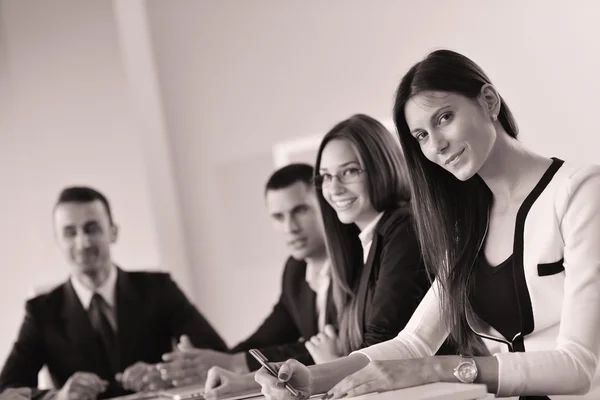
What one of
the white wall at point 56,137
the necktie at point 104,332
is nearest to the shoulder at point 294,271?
the necktie at point 104,332

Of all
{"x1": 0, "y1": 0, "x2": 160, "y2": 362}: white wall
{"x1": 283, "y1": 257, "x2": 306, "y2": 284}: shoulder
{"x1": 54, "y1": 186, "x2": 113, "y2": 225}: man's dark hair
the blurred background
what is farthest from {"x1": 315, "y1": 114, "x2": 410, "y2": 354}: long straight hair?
{"x1": 0, "y1": 0, "x2": 160, "y2": 362}: white wall

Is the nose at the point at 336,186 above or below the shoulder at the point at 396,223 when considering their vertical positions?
above

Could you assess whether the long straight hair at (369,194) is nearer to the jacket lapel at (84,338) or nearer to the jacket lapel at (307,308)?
the jacket lapel at (307,308)

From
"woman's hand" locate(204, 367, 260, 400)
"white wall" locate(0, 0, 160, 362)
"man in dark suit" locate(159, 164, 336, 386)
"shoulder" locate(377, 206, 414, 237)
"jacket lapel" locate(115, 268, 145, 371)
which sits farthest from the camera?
"white wall" locate(0, 0, 160, 362)

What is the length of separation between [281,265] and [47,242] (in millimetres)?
1503

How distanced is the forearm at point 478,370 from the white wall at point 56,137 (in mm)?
3686

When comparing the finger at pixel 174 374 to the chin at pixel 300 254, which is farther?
the chin at pixel 300 254

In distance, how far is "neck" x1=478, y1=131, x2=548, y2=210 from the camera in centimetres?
222

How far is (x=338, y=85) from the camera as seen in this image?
211 inches

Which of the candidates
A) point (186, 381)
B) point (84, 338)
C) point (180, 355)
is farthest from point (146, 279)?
point (186, 381)

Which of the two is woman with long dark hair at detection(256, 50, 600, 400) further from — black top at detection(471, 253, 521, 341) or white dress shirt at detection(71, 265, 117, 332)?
white dress shirt at detection(71, 265, 117, 332)

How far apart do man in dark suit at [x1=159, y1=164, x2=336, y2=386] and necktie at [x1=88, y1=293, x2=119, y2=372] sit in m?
0.64

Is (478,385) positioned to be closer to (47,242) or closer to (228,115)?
(47,242)

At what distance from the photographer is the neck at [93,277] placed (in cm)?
435
